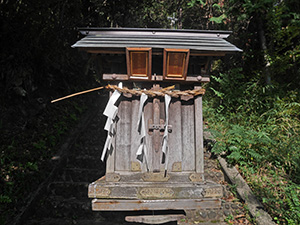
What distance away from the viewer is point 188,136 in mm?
3332

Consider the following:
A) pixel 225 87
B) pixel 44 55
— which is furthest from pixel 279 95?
pixel 44 55

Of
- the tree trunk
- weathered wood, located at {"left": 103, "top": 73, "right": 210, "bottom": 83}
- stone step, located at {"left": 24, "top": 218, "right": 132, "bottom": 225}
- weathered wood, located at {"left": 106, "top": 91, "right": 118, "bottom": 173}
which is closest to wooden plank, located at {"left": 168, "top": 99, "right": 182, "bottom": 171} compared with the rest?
weathered wood, located at {"left": 103, "top": 73, "right": 210, "bottom": 83}

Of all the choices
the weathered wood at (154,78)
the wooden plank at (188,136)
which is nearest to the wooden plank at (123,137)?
the weathered wood at (154,78)

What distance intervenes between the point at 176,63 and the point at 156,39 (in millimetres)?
569

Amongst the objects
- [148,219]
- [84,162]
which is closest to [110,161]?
[148,219]

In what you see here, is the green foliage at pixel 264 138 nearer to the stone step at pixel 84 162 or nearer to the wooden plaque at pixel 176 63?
the wooden plaque at pixel 176 63

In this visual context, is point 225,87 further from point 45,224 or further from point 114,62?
point 45,224

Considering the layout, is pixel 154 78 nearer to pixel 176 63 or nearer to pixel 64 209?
pixel 176 63

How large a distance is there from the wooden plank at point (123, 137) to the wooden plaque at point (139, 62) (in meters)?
0.50

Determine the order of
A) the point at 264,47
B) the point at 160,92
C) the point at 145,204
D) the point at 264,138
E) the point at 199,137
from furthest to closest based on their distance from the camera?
1. the point at 264,47
2. the point at 264,138
3. the point at 199,137
4. the point at 160,92
5. the point at 145,204

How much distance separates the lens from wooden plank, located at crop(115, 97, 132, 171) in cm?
323

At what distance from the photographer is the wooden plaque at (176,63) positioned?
9.59 ft

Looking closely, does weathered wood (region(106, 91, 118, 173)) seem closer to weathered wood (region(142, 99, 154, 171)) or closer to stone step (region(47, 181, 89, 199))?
weathered wood (region(142, 99, 154, 171))

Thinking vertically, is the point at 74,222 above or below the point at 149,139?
below
